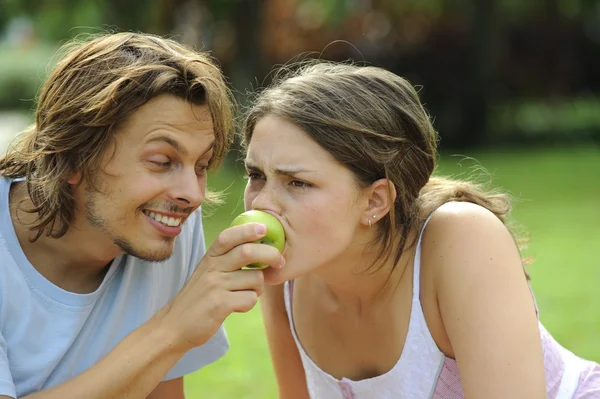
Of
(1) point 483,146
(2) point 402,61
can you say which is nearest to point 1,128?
(2) point 402,61

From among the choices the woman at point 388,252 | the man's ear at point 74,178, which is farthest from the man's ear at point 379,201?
the man's ear at point 74,178

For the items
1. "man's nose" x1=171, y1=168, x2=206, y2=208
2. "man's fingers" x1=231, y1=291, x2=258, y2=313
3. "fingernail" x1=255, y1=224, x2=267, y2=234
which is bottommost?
"man's fingers" x1=231, y1=291, x2=258, y2=313

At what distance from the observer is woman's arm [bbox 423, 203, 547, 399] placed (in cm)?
333

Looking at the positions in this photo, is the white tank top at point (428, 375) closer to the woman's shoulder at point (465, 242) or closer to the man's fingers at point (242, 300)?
the woman's shoulder at point (465, 242)

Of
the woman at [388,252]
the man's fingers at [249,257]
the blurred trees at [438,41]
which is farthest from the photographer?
the blurred trees at [438,41]

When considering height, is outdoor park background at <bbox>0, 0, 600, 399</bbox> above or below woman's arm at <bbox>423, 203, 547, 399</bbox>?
below

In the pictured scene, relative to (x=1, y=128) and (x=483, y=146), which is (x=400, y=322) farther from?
(x=1, y=128)

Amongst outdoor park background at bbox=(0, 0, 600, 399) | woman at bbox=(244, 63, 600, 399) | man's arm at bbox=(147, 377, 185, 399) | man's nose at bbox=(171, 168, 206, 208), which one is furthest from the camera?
outdoor park background at bbox=(0, 0, 600, 399)

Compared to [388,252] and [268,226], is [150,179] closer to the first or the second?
[268,226]

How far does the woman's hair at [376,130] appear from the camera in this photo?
3.50m

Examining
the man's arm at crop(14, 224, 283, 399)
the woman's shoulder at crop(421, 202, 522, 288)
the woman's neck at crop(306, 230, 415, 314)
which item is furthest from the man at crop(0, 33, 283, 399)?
the woman's shoulder at crop(421, 202, 522, 288)

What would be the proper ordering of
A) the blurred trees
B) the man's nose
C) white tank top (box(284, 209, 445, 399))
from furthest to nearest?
1. the blurred trees
2. white tank top (box(284, 209, 445, 399))
3. the man's nose

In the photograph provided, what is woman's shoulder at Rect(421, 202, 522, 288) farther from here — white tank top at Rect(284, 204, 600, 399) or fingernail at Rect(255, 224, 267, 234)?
fingernail at Rect(255, 224, 267, 234)

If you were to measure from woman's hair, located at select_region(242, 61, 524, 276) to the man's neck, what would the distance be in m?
0.83
